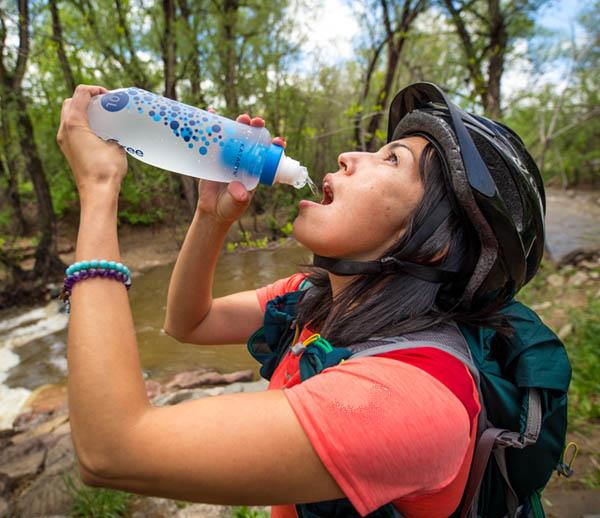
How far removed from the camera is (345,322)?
53.4 inches

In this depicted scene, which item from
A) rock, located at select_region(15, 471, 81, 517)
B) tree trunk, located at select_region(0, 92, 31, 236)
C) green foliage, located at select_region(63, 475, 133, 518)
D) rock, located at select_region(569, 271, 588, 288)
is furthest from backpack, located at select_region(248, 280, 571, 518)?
tree trunk, located at select_region(0, 92, 31, 236)

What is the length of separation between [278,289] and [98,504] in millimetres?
2149

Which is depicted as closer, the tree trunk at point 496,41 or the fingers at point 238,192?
the fingers at point 238,192

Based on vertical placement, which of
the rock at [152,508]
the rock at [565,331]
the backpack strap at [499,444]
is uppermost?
the backpack strap at [499,444]

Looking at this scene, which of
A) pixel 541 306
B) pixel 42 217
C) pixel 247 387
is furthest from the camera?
pixel 42 217

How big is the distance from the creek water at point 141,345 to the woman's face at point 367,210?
121 inches

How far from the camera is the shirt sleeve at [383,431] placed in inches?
35.1

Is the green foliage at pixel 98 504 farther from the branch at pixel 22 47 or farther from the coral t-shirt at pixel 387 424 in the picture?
the branch at pixel 22 47

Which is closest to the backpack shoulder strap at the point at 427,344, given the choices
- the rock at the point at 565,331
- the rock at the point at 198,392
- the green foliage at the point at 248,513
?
the green foliage at the point at 248,513

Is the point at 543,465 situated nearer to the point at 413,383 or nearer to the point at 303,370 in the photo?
the point at 413,383

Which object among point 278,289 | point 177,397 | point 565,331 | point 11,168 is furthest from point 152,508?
point 11,168

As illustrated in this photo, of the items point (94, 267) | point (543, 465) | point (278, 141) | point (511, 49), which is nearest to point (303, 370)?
point (94, 267)

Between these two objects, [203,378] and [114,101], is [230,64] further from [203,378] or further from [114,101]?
[114,101]

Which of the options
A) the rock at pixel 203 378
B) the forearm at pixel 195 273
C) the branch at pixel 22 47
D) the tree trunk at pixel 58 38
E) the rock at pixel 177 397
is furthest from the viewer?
the tree trunk at pixel 58 38
